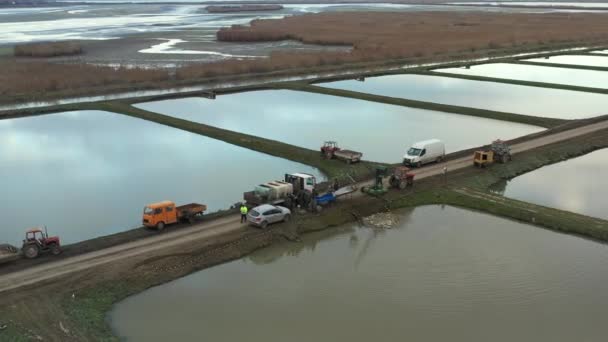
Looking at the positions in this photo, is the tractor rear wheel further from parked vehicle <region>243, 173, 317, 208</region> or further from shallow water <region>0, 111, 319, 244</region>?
parked vehicle <region>243, 173, 317, 208</region>

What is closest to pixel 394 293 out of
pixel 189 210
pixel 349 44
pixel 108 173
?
pixel 189 210

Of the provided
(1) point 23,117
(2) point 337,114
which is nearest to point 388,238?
(2) point 337,114

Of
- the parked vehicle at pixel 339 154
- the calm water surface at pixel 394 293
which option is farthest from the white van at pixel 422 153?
the calm water surface at pixel 394 293

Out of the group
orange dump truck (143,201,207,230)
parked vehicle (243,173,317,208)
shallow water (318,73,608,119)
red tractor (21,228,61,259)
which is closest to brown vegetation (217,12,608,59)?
shallow water (318,73,608,119)

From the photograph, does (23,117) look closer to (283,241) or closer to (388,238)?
(283,241)

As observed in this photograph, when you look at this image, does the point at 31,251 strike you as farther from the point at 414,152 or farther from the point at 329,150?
the point at 414,152

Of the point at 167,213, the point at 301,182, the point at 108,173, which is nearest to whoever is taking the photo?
the point at 167,213
